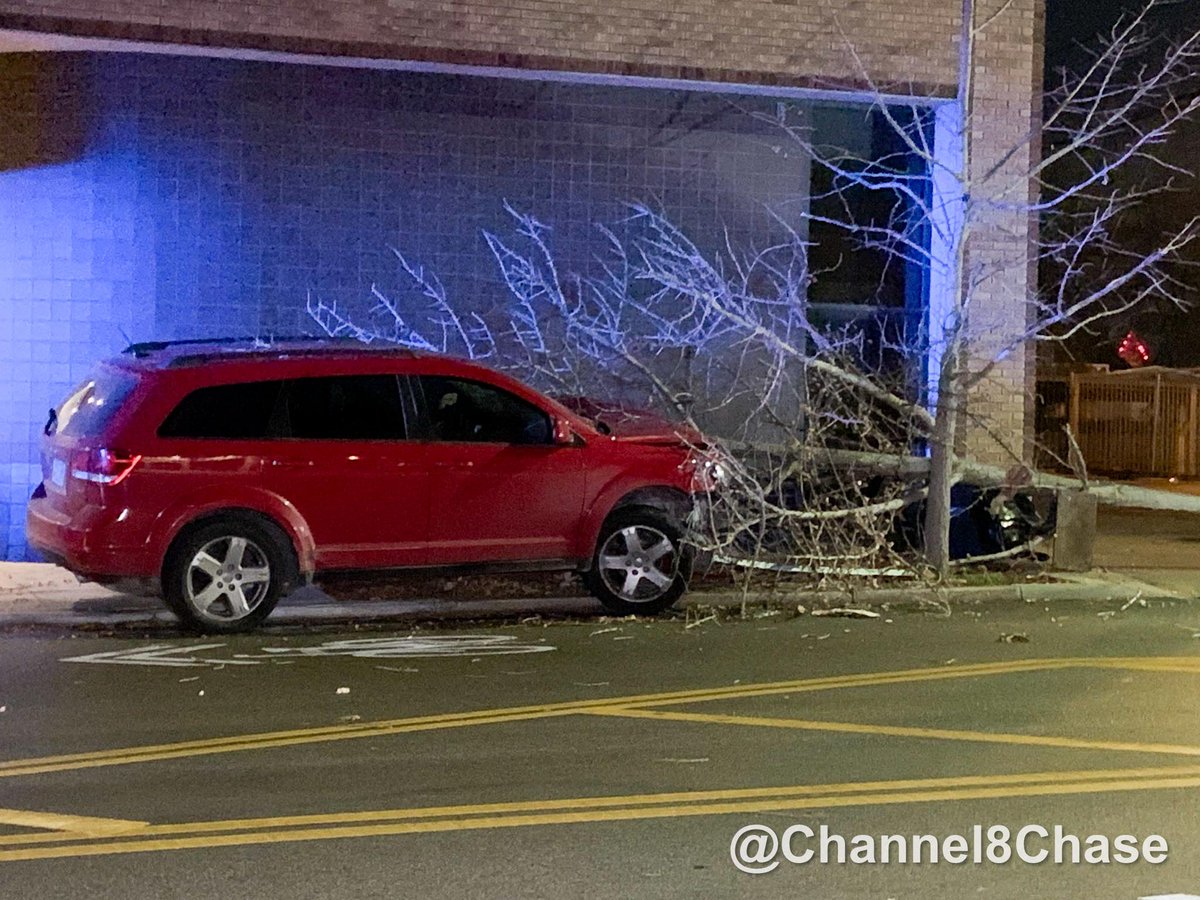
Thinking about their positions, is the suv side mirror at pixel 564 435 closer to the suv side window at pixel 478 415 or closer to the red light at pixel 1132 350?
the suv side window at pixel 478 415

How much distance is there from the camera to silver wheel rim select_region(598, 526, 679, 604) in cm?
1151

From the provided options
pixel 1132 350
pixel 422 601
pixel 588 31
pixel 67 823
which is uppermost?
pixel 588 31

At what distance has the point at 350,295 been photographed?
14672 mm

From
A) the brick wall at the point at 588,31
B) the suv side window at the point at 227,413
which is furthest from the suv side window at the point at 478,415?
the brick wall at the point at 588,31

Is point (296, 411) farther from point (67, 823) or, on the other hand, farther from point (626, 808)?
point (626, 808)

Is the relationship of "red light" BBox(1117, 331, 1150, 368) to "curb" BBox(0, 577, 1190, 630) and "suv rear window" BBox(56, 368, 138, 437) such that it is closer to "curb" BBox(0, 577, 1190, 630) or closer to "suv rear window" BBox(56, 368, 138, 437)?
"curb" BBox(0, 577, 1190, 630)

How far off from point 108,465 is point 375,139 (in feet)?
17.8

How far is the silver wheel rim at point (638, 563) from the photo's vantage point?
453 inches

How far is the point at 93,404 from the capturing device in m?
10.8

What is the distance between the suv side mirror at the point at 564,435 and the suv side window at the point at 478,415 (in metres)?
0.04

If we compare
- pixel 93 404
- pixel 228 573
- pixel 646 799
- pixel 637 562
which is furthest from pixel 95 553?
pixel 646 799

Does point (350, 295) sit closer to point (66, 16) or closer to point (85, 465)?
point (66, 16)

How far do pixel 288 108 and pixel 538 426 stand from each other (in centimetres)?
505

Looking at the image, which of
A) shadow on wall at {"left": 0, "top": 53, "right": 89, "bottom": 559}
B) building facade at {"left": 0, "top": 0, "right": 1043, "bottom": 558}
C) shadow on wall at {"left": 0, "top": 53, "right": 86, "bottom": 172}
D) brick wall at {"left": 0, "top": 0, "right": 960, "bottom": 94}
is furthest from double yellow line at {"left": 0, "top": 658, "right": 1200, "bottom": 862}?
shadow on wall at {"left": 0, "top": 53, "right": 86, "bottom": 172}
